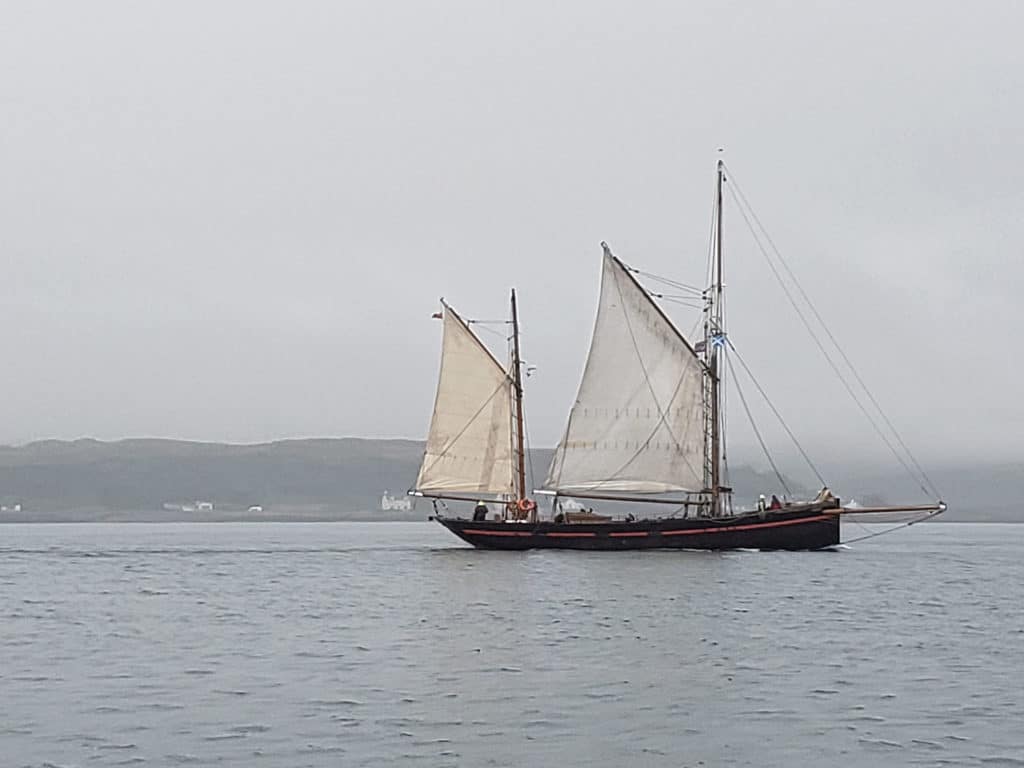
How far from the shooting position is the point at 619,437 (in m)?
87.9

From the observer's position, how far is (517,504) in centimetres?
9438

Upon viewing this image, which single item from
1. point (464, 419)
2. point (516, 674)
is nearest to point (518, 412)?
point (464, 419)

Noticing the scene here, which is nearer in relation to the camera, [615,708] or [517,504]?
[615,708]

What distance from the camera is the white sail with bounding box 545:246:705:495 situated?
287ft

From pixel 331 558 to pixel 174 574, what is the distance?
84.5 ft

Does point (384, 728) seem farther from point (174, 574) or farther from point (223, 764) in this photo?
point (174, 574)

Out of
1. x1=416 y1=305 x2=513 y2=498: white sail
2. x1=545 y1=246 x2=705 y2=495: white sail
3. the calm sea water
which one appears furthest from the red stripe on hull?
the calm sea water

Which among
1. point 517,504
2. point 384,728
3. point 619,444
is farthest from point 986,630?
point 517,504

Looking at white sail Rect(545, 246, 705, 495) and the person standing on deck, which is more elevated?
white sail Rect(545, 246, 705, 495)

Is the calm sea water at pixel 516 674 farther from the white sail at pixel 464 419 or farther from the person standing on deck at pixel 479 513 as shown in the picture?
the person standing on deck at pixel 479 513

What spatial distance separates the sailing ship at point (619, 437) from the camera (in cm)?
8744

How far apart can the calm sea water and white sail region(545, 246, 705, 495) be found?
18681mm

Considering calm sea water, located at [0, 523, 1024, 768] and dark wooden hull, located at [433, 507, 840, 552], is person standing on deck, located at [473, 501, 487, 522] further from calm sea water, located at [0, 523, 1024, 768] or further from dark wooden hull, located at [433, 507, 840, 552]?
calm sea water, located at [0, 523, 1024, 768]

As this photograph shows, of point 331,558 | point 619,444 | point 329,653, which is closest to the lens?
point 329,653
